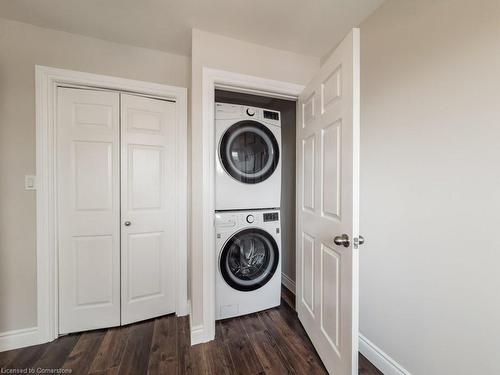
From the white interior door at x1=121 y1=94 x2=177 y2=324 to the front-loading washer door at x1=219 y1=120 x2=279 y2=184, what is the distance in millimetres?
529

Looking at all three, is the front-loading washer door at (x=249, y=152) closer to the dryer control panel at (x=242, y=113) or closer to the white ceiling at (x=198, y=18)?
the dryer control panel at (x=242, y=113)

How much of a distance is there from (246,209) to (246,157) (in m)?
0.48

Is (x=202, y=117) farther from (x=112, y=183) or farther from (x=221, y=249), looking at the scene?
(x=221, y=249)

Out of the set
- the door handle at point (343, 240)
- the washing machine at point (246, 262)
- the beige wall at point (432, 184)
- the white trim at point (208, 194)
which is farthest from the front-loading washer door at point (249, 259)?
the door handle at point (343, 240)

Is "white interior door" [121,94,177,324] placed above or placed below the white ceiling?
below

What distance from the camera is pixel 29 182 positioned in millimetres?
1465

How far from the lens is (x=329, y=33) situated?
61.2 inches

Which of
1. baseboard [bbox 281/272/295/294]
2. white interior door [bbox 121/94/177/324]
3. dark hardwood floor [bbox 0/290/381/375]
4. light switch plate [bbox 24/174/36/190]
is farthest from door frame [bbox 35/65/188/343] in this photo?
baseboard [bbox 281/272/295/294]

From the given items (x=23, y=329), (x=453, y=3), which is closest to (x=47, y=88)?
(x=23, y=329)

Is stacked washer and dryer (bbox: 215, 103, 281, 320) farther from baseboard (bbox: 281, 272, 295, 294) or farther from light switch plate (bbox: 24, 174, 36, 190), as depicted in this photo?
light switch plate (bbox: 24, 174, 36, 190)

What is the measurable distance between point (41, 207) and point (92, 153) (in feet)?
1.72

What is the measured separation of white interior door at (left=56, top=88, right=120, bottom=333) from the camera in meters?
1.59

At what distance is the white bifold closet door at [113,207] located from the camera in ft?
5.24

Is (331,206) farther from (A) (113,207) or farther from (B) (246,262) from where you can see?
(A) (113,207)
